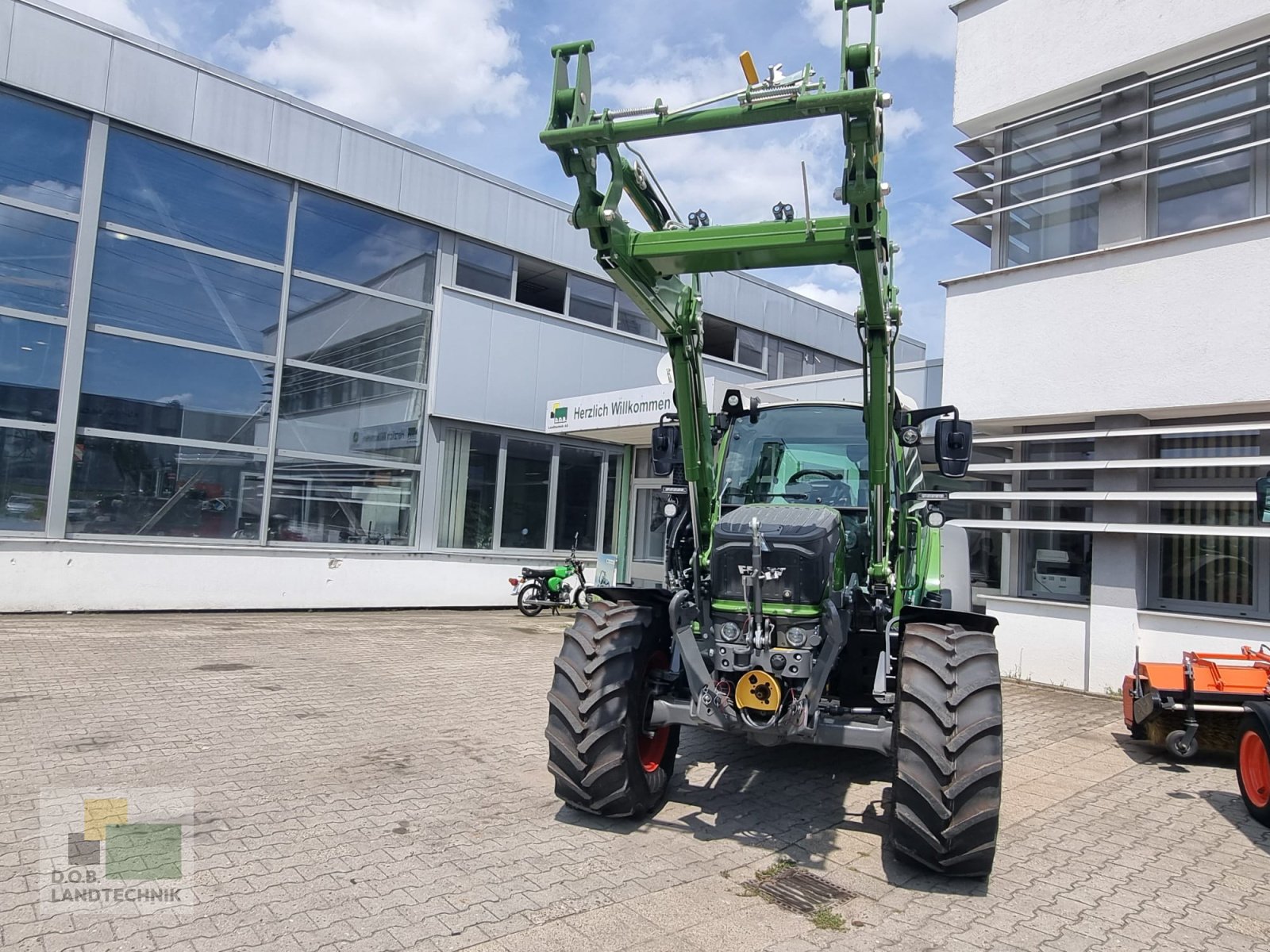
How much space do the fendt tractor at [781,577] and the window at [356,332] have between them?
9.72 meters

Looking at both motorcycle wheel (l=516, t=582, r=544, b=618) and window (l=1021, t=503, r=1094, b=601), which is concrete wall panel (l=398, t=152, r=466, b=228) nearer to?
motorcycle wheel (l=516, t=582, r=544, b=618)

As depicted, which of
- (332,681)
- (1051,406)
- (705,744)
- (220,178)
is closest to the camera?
(705,744)

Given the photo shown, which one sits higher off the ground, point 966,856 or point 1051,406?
point 1051,406

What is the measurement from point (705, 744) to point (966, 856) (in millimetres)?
2646

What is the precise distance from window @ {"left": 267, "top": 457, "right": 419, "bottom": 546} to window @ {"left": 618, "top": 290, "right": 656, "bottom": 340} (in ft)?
18.1

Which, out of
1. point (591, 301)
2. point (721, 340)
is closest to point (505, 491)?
point (591, 301)

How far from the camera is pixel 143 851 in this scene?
3.91 metres

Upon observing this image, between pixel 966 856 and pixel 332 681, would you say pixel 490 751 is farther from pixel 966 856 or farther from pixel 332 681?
pixel 966 856

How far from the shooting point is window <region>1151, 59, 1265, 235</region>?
8.31 meters

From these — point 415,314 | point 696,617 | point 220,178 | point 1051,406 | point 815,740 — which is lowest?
point 815,740

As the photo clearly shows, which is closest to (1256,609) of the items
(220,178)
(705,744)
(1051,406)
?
(1051,406)

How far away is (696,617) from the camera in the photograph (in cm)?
461

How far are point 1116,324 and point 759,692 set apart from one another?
6.79 meters

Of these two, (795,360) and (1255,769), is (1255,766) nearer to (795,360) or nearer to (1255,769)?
(1255,769)
